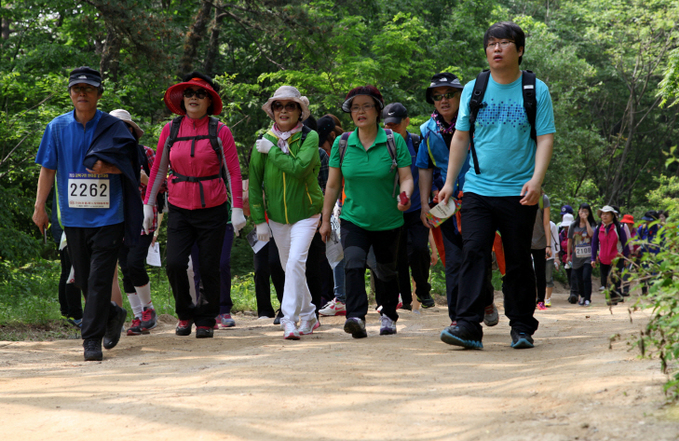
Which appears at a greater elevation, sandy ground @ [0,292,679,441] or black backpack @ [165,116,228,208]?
black backpack @ [165,116,228,208]

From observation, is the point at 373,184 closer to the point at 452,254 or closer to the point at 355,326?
the point at 452,254

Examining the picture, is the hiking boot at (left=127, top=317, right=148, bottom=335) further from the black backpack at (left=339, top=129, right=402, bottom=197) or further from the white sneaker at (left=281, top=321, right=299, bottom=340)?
the black backpack at (left=339, top=129, right=402, bottom=197)

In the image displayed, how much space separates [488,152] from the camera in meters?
5.18

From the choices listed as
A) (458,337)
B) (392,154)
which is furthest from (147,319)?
(458,337)

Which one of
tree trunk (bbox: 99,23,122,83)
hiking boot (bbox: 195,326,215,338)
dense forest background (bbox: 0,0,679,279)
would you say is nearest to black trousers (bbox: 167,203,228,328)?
hiking boot (bbox: 195,326,215,338)

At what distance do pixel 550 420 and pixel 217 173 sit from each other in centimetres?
420

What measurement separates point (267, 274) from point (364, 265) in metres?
2.52

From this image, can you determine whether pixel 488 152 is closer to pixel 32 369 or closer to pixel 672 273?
pixel 672 273

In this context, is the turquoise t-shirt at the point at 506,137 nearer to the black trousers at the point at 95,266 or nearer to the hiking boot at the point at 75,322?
the black trousers at the point at 95,266

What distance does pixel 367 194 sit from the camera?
6152mm

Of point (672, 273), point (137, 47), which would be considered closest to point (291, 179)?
point (672, 273)

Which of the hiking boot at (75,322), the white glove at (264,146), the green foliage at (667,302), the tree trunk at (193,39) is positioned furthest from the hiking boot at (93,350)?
the tree trunk at (193,39)

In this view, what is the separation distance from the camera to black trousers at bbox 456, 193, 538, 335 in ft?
16.9

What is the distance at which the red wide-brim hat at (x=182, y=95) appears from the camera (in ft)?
21.2
